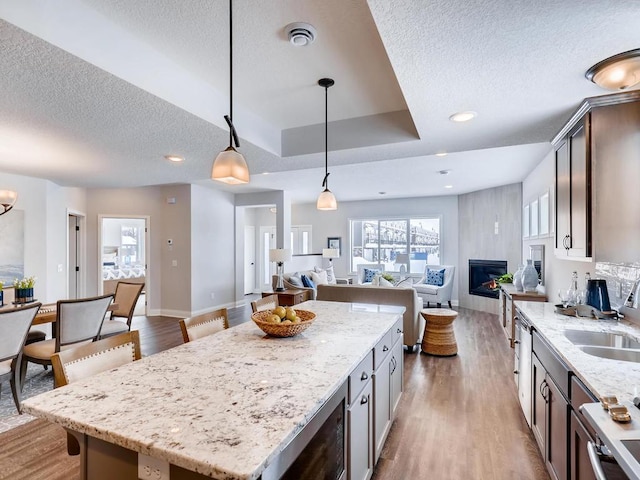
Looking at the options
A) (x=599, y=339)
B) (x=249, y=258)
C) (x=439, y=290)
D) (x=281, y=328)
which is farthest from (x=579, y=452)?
(x=249, y=258)

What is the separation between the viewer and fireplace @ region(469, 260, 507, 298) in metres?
6.88

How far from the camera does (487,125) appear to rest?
103 inches

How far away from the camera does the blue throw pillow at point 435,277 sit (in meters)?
7.69

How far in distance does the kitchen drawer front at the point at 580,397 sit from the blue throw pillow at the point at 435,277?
632 cm

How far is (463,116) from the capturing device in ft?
7.97

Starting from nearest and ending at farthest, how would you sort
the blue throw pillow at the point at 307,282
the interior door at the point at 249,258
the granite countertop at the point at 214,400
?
1. the granite countertop at the point at 214,400
2. the blue throw pillow at the point at 307,282
3. the interior door at the point at 249,258

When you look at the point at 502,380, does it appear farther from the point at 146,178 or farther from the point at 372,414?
the point at 146,178

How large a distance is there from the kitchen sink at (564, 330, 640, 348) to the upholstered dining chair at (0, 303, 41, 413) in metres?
3.80

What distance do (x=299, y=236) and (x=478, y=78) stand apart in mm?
8264

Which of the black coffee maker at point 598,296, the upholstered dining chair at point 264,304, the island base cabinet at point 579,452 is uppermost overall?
the black coffee maker at point 598,296

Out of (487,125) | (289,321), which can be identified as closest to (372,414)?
(289,321)

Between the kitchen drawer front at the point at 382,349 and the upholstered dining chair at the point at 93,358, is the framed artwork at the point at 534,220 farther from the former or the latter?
the upholstered dining chair at the point at 93,358

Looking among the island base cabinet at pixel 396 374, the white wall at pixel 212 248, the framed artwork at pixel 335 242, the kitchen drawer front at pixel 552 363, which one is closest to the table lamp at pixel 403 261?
the framed artwork at pixel 335 242

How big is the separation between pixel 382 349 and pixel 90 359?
155 centimetres
